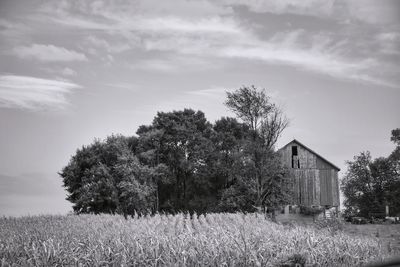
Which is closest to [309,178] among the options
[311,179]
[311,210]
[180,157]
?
[311,179]

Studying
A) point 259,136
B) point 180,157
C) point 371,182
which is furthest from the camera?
point 371,182

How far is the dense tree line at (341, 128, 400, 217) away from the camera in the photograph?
47.3 meters

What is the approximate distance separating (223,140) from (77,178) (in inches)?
560

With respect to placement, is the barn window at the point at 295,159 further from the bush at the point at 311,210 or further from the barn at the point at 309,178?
the bush at the point at 311,210

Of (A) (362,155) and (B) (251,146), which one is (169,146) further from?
(A) (362,155)

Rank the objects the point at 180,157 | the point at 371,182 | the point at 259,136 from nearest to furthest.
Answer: the point at 259,136 < the point at 180,157 < the point at 371,182

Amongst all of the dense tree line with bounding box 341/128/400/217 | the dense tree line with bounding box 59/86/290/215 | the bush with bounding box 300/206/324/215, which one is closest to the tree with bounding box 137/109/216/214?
the dense tree line with bounding box 59/86/290/215

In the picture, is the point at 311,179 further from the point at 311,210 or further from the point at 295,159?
the point at 311,210

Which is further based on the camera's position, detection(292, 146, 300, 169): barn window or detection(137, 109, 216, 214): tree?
detection(137, 109, 216, 214): tree

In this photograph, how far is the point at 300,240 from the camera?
10.2 meters

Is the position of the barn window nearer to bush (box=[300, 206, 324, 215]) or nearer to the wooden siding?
the wooden siding

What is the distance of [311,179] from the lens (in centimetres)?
3947

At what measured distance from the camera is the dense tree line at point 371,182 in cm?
4727

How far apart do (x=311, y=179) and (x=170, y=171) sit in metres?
13.0
